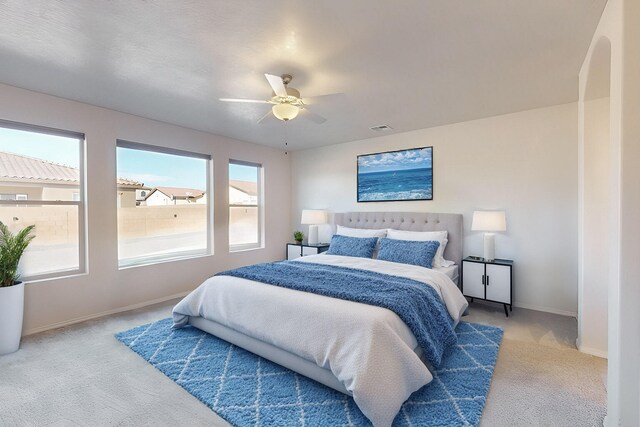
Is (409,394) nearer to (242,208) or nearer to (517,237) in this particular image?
(517,237)

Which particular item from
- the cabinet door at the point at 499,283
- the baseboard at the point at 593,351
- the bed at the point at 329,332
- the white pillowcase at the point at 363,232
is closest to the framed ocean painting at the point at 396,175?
the white pillowcase at the point at 363,232

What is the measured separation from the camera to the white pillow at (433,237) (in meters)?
3.86

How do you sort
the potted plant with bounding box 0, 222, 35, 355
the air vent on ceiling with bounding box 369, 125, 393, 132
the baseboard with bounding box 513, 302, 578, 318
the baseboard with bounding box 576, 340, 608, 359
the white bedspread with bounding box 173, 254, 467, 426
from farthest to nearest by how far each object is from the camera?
the air vent on ceiling with bounding box 369, 125, 393, 132 → the baseboard with bounding box 513, 302, 578, 318 → the potted plant with bounding box 0, 222, 35, 355 → the baseboard with bounding box 576, 340, 608, 359 → the white bedspread with bounding box 173, 254, 467, 426

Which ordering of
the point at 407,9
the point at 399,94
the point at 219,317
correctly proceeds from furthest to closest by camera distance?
the point at 399,94, the point at 219,317, the point at 407,9

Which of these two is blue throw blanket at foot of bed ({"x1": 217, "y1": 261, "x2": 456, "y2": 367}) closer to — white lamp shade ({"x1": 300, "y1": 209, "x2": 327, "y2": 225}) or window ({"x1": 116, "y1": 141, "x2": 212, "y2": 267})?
window ({"x1": 116, "y1": 141, "x2": 212, "y2": 267})

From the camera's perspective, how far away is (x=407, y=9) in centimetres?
187

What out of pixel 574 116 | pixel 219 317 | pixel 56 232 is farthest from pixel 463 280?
pixel 56 232

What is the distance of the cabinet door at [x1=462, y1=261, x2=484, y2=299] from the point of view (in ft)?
12.3

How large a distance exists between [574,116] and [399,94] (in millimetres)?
2142

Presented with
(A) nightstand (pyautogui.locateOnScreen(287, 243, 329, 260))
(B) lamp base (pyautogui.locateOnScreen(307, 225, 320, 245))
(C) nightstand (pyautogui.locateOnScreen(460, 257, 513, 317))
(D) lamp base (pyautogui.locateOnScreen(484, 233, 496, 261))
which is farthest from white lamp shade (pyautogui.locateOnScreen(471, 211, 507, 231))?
(B) lamp base (pyautogui.locateOnScreen(307, 225, 320, 245))

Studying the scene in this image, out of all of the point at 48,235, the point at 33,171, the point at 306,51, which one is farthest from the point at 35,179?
the point at 306,51

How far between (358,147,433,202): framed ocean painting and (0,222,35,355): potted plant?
14.2 feet

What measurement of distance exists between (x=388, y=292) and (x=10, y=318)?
3.40 m

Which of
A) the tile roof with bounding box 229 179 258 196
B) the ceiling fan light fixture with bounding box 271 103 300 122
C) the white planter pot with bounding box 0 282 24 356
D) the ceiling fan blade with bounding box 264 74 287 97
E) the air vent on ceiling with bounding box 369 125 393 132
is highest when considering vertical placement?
the air vent on ceiling with bounding box 369 125 393 132
